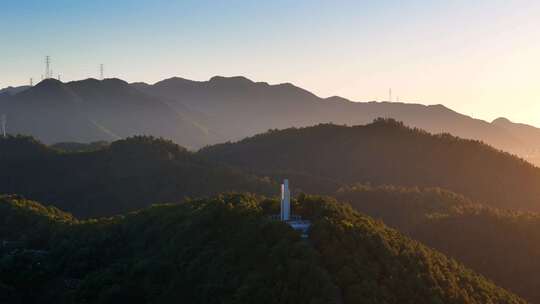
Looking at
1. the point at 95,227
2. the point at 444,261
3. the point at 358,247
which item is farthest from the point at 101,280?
the point at 444,261

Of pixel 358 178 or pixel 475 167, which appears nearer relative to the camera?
pixel 475 167

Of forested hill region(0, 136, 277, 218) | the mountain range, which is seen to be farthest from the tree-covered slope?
forested hill region(0, 136, 277, 218)

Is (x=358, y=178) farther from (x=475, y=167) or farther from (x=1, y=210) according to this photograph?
(x=1, y=210)

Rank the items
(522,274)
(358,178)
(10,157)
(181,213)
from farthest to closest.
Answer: (358,178) < (10,157) < (522,274) < (181,213)

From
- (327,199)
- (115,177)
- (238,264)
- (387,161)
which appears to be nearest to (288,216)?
(327,199)

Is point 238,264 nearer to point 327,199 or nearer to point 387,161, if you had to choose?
point 327,199

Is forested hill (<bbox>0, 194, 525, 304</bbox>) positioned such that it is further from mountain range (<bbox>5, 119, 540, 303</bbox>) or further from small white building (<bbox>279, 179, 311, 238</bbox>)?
small white building (<bbox>279, 179, 311, 238</bbox>)

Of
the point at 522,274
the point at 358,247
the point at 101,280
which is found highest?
the point at 358,247
